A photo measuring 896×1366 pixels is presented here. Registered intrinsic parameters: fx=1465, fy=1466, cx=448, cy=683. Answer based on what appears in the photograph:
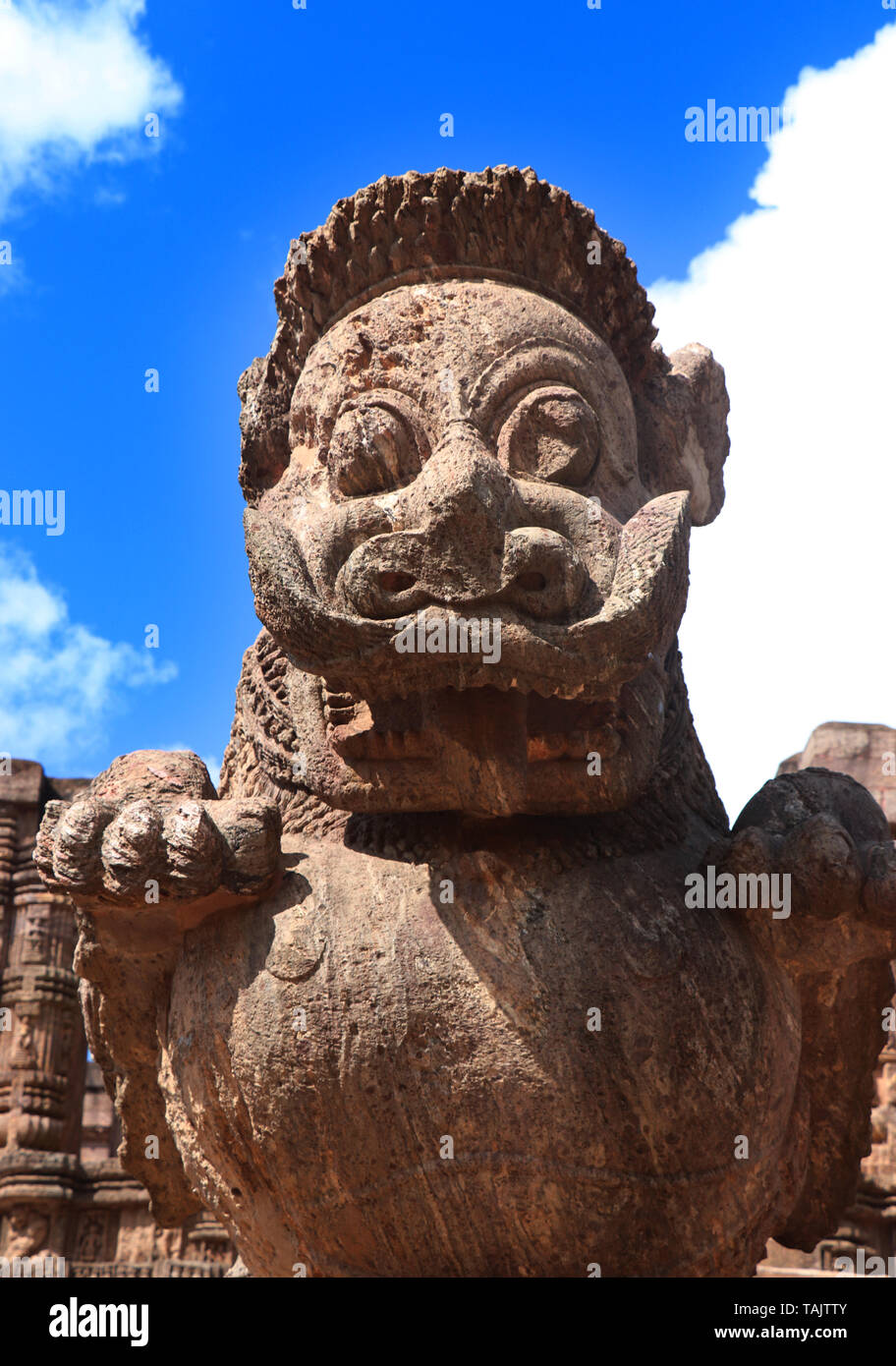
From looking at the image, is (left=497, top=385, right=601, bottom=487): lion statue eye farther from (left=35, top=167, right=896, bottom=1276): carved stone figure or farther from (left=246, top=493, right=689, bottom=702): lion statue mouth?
(left=246, top=493, right=689, bottom=702): lion statue mouth

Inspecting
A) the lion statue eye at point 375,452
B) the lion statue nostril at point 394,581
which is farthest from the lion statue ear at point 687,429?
the lion statue nostril at point 394,581

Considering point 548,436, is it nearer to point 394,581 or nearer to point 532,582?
point 532,582

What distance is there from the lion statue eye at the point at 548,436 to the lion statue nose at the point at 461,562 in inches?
12.7

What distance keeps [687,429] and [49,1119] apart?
478 cm

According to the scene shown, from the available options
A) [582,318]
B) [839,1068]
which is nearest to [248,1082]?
[839,1068]

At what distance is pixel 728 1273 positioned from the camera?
9.85 feet

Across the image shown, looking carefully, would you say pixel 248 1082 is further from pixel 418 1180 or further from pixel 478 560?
pixel 478 560

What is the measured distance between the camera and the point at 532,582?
9.42ft

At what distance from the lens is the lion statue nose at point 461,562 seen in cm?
281

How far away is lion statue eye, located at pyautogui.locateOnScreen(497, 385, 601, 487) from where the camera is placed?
319cm

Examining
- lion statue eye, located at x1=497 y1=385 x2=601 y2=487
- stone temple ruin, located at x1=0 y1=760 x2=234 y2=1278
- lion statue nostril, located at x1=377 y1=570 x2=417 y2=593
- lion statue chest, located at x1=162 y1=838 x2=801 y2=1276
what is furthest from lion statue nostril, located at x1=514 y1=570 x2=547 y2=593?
stone temple ruin, located at x1=0 y1=760 x2=234 y2=1278

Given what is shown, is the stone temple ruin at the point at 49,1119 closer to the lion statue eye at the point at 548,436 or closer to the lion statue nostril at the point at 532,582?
the lion statue eye at the point at 548,436

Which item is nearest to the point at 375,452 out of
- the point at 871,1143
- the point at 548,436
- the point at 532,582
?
the point at 548,436

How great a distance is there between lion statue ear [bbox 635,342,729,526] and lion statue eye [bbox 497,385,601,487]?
0.47m
